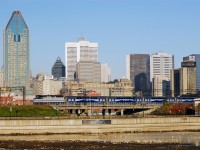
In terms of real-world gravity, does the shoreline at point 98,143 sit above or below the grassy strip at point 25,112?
below

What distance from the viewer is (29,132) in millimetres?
90812

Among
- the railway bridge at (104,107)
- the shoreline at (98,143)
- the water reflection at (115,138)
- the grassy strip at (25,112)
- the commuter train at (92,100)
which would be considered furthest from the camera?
the commuter train at (92,100)

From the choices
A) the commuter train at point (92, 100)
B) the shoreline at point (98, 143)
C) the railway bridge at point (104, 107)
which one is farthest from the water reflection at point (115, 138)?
the commuter train at point (92, 100)

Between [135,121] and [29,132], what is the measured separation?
1851 centimetres

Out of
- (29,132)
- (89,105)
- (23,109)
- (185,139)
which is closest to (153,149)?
(185,139)

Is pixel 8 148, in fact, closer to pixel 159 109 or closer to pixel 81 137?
pixel 81 137

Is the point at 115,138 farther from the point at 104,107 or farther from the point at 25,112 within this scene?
the point at 104,107

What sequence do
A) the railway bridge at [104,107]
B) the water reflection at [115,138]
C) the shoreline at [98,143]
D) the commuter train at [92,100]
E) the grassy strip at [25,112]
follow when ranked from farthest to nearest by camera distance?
the commuter train at [92,100]
the railway bridge at [104,107]
the grassy strip at [25,112]
the water reflection at [115,138]
the shoreline at [98,143]

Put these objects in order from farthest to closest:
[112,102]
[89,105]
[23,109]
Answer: [112,102], [89,105], [23,109]

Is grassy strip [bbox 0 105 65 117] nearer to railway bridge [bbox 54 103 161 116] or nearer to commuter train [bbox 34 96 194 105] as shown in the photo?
railway bridge [bbox 54 103 161 116]

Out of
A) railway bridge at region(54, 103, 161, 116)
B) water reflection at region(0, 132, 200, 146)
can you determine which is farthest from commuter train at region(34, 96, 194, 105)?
water reflection at region(0, 132, 200, 146)

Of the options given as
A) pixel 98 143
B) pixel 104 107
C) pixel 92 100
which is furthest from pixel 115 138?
pixel 92 100

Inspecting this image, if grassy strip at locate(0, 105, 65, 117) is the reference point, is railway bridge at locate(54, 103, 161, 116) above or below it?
below

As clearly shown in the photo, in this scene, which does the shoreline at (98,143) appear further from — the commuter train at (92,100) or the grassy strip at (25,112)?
the commuter train at (92,100)
